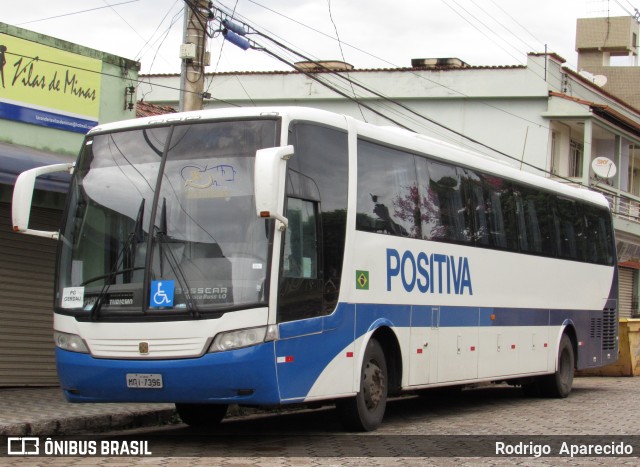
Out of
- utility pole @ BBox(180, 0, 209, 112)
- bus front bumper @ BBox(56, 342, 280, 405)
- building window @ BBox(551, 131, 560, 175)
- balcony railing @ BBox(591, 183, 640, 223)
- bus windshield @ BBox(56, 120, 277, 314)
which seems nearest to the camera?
bus front bumper @ BBox(56, 342, 280, 405)

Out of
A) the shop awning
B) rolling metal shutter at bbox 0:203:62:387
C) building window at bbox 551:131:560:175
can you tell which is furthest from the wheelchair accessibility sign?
building window at bbox 551:131:560:175

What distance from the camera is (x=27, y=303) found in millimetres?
14734

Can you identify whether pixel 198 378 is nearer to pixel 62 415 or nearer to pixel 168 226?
pixel 168 226

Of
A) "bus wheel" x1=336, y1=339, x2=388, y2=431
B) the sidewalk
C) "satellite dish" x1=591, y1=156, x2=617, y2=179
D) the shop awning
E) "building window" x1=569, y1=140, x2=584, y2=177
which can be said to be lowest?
the sidewalk

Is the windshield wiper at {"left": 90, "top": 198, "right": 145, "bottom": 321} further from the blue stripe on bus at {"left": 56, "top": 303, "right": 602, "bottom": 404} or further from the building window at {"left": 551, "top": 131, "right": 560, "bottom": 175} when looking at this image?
the building window at {"left": 551, "top": 131, "right": 560, "bottom": 175}

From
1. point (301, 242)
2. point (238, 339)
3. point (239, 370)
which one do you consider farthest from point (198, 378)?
point (301, 242)

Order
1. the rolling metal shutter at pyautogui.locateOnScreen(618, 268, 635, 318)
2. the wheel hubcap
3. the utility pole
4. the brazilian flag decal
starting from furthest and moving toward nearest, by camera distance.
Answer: the rolling metal shutter at pyautogui.locateOnScreen(618, 268, 635, 318) < the utility pole < the wheel hubcap < the brazilian flag decal

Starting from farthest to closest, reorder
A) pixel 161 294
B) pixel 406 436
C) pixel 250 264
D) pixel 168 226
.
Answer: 1. pixel 406 436
2. pixel 168 226
3. pixel 161 294
4. pixel 250 264

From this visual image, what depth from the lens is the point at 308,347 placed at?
32.4 feet

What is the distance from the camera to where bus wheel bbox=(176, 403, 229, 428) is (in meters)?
11.9

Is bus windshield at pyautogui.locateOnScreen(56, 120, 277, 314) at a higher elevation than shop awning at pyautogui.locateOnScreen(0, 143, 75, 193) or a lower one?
lower

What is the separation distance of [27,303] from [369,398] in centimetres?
592

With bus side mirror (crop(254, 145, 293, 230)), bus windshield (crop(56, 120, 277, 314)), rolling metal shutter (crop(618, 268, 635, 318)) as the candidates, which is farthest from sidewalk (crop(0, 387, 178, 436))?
rolling metal shutter (crop(618, 268, 635, 318))

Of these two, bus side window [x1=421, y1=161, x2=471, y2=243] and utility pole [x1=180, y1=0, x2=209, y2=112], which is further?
utility pole [x1=180, y1=0, x2=209, y2=112]
